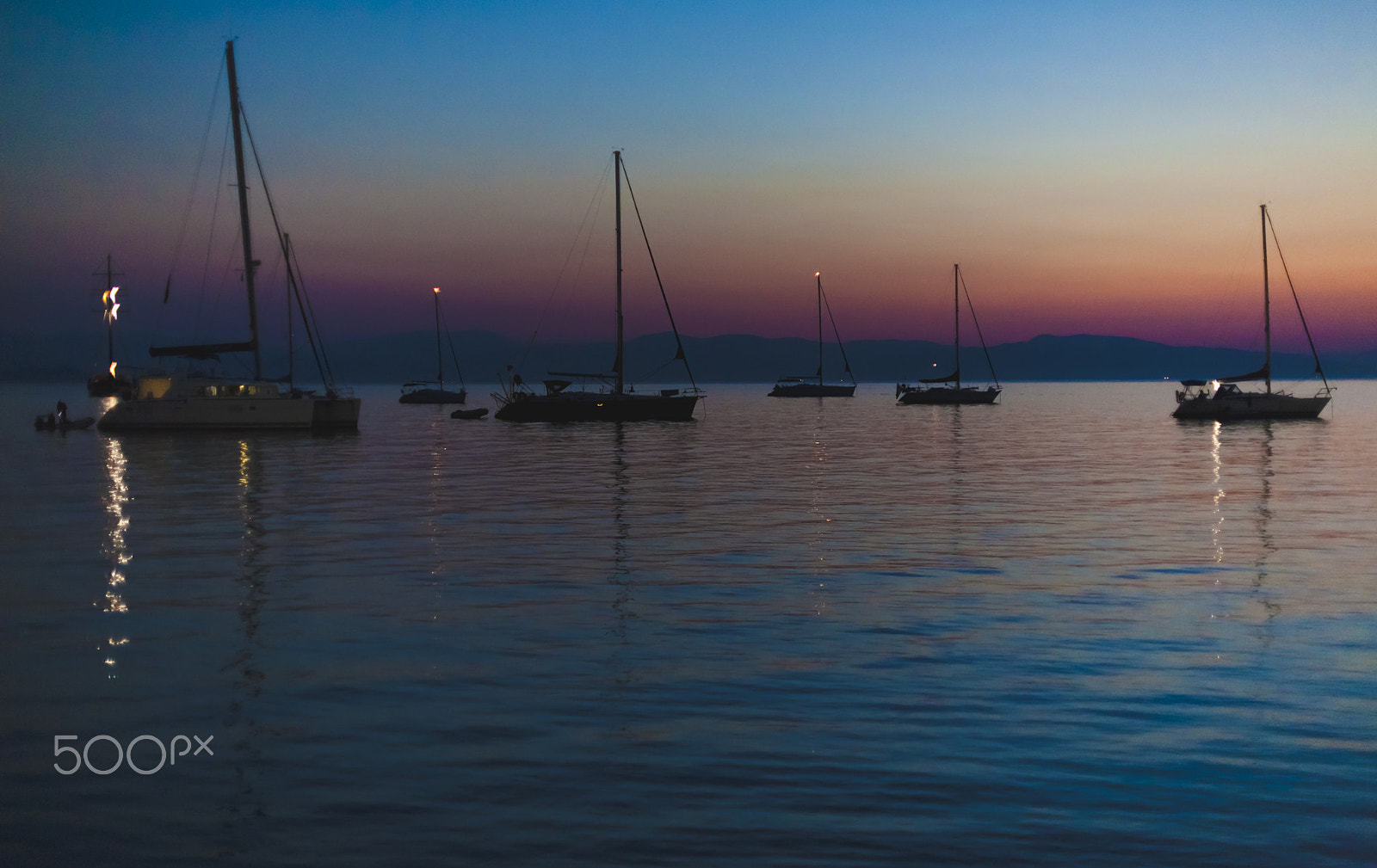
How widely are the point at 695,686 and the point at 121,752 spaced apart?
496cm

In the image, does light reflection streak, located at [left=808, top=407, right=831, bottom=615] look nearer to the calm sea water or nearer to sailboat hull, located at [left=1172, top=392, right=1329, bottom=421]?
the calm sea water

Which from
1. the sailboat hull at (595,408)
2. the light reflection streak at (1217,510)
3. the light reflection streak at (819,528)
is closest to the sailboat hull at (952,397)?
the sailboat hull at (595,408)

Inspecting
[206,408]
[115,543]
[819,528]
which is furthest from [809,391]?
[115,543]

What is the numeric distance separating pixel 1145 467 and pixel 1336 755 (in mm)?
33944

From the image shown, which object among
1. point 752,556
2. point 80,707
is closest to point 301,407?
point 752,556

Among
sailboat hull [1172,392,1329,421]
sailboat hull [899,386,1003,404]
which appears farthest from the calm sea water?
sailboat hull [899,386,1003,404]

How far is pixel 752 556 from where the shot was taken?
19125 millimetres

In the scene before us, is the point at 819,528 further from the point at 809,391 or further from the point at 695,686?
the point at 809,391

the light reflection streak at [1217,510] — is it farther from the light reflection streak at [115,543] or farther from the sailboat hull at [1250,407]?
the sailboat hull at [1250,407]

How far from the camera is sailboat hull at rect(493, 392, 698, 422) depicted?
72.7m

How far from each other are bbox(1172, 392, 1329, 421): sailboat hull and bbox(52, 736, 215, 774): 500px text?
8048cm

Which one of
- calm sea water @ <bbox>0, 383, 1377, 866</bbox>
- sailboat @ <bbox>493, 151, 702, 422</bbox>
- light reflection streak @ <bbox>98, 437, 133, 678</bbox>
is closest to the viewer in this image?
calm sea water @ <bbox>0, 383, 1377, 866</bbox>

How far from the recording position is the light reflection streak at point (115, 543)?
14299mm

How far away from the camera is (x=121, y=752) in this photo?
28.2 feet
